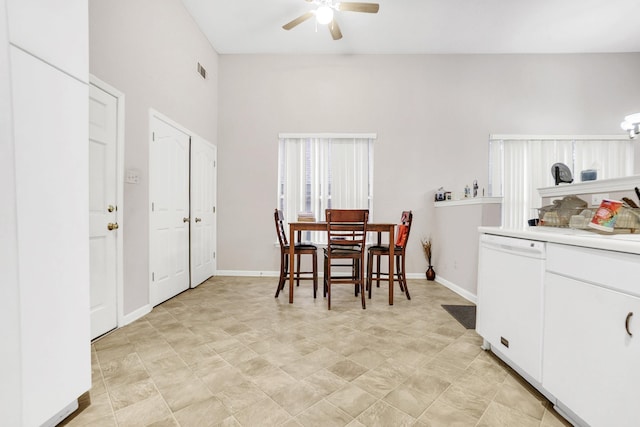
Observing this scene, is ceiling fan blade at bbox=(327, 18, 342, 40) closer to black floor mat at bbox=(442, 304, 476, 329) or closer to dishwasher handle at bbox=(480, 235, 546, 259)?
dishwasher handle at bbox=(480, 235, 546, 259)

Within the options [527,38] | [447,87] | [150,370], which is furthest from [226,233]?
[527,38]

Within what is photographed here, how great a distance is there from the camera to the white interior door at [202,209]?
11.5ft

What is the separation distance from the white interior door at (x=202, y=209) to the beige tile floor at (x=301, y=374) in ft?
3.47

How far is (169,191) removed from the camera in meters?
2.99

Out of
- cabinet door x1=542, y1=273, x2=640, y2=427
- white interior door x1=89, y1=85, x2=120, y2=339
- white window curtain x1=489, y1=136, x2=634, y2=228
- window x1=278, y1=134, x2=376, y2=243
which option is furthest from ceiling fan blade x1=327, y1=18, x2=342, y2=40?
cabinet door x1=542, y1=273, x2=640, y2=427

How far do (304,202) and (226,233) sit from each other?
4.63 feet

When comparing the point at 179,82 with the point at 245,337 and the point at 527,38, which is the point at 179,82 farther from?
the point at 527,38

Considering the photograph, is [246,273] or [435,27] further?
[246,273]

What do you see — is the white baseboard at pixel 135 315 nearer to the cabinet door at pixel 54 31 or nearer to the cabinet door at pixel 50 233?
the cabinet door at pixel 50 233

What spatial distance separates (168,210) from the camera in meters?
2.98

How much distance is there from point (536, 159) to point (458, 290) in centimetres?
266

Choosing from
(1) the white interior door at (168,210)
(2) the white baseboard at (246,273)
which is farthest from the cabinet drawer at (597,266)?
(2) the white baseboard at (246,273)

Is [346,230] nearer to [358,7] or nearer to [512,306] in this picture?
[512,306]

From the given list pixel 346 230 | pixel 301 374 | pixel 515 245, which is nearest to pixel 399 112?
pixel 346 230
